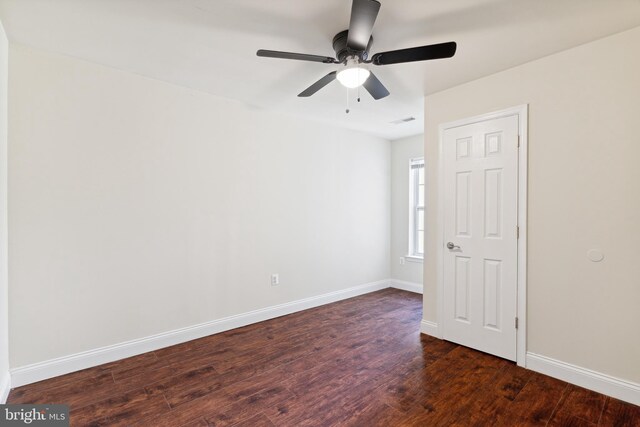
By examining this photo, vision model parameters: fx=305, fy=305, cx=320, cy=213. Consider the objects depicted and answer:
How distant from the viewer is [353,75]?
84.0 inches

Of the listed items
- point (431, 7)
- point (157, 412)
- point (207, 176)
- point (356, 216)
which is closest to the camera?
point (431, 7)

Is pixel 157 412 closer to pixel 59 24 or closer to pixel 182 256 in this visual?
pixel 182 256

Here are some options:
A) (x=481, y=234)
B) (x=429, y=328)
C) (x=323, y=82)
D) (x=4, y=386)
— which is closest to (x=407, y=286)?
(x=429, y=328)

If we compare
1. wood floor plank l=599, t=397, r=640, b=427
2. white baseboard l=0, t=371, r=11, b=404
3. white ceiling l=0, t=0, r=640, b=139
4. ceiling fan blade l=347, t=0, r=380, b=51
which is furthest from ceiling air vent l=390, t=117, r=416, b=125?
white baseboard l=0, t=371, r=11, b=404

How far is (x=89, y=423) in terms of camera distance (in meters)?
1.87

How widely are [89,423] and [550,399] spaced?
300cm

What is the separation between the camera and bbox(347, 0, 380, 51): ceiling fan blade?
5.01ft

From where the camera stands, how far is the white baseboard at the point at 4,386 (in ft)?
6.53

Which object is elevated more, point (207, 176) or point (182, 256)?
point (207, 176)

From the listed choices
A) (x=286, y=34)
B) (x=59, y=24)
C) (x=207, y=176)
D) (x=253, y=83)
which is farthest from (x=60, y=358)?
(x=286, y=34)

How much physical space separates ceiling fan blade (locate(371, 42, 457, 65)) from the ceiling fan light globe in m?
0.13

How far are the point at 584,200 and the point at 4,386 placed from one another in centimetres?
427

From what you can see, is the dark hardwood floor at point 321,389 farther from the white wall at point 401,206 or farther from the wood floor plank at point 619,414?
the white wall at point 401,206

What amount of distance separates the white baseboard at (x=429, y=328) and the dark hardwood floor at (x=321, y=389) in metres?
0.13
